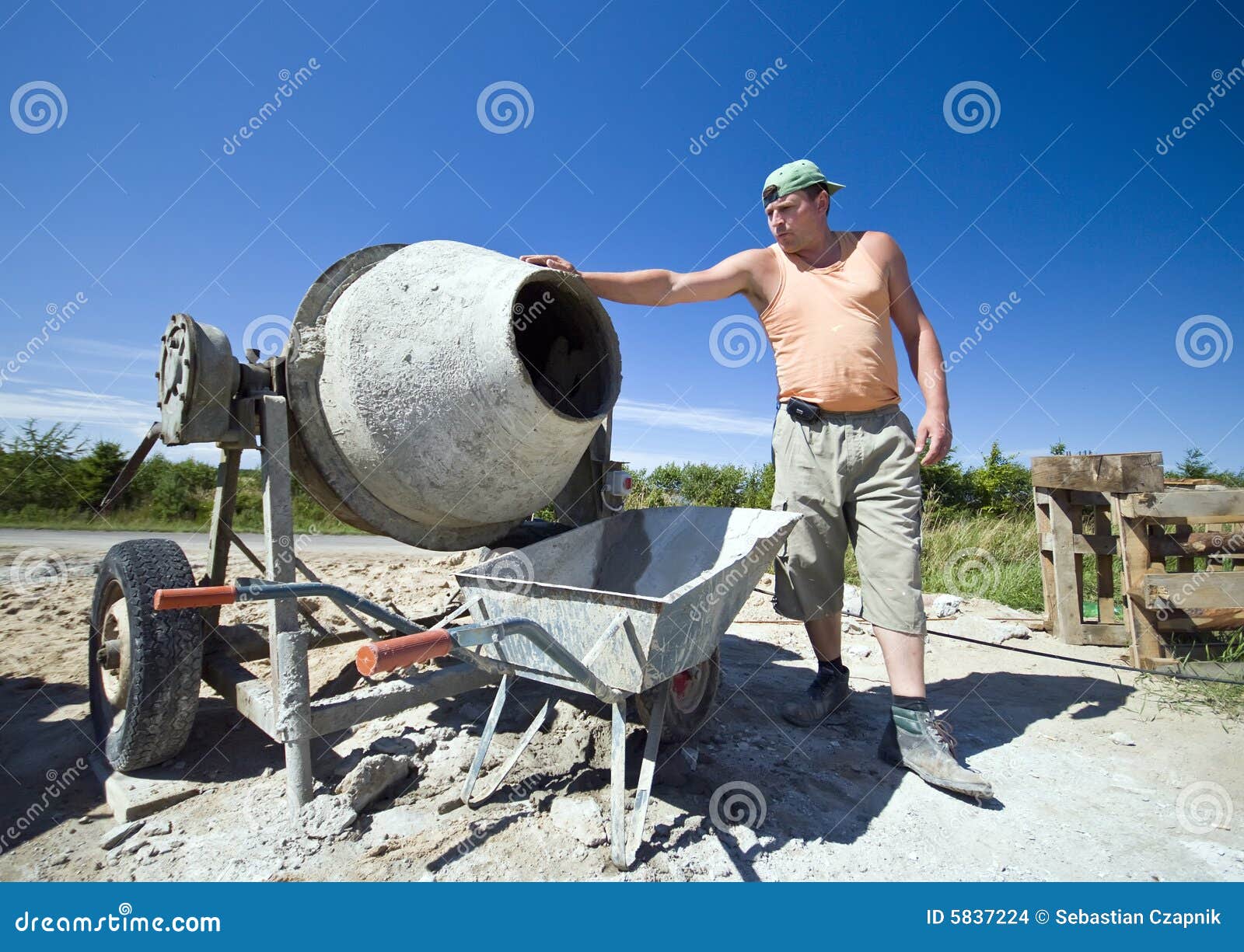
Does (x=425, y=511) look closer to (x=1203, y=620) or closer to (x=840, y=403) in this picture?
(x=840, y=403)

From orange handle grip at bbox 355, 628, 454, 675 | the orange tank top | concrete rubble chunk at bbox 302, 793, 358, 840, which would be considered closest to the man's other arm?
the orange tank top

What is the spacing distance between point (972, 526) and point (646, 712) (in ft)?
24.8

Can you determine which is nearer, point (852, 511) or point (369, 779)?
point (369, 779)

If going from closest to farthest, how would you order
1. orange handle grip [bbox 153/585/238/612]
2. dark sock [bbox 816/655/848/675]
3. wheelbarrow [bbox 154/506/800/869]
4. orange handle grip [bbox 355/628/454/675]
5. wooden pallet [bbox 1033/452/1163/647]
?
orange handle grip [bbox 355/628/454/675]
orange handle grip [bbox 153/585/238/612]
wheelbarrow [bbox 154/506/800/869]
dark sock [bbox 816/655/848/675]
wooden pallet [bbox 1033/452/1163/647]

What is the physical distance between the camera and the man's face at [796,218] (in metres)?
2.98

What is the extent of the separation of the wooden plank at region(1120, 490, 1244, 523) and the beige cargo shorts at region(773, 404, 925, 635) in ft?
7.33

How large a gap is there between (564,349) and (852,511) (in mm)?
1483

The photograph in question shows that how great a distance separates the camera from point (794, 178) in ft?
9.70

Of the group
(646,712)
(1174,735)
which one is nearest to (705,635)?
(646,712)

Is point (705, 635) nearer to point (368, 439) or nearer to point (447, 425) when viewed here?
point (447, 425)

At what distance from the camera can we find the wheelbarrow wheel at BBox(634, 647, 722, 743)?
264 cm

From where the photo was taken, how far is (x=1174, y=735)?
10.3 feet

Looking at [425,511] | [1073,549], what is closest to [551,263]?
[425,511]

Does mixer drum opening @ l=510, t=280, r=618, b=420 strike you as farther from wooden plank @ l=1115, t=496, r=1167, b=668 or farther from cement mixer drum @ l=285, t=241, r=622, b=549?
wooden plank @ l=1115, t=496, r=1167, b=668
